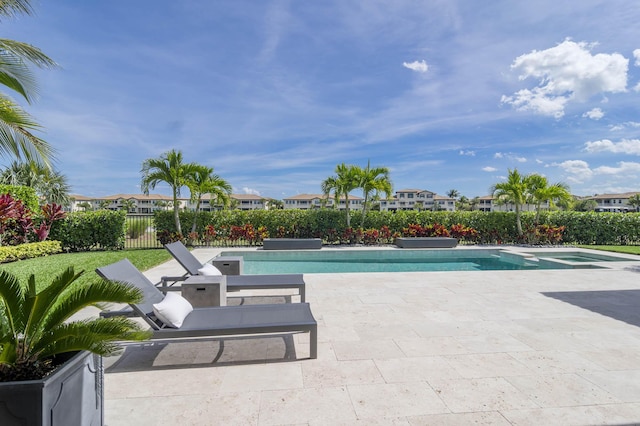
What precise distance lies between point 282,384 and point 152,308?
1.75 meters

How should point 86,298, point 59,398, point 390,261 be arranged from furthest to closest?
point 390,261 → point 86,298 → point 59,398

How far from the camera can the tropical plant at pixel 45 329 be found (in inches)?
81.6

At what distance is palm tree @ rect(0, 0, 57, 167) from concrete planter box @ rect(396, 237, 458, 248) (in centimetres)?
1398

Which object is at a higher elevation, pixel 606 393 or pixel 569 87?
pixel 569 87

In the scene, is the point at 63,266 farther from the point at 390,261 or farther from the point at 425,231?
the point at 425,231

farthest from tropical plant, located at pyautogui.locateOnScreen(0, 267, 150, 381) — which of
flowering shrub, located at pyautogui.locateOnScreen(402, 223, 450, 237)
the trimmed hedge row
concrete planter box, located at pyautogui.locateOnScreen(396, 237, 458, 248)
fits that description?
flowering shrub, located at pyautogui.locateOnScreen(402, 223, 450, 237)

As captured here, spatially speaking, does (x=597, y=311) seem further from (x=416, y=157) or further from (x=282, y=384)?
(x=416, y=157)

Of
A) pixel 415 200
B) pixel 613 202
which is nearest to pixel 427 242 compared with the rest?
pixel 415 200

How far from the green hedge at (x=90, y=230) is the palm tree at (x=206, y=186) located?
322cm

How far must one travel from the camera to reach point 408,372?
11.2 feet

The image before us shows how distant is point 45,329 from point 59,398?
53 centimetres

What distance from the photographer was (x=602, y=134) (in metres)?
18.7

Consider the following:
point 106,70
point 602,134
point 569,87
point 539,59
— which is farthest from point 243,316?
point 602,134

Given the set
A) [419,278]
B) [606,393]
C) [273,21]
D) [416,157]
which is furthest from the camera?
[416,157]
